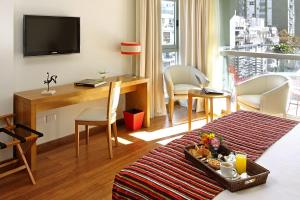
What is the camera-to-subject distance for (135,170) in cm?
194

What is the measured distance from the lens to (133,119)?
442cm

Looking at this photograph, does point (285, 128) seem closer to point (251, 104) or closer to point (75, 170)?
point (251, 104)

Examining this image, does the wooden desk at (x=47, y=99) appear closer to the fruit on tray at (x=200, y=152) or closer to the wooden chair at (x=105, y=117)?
the wooden chair at (x=105, y=117)

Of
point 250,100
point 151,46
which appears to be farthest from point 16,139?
point 250,100

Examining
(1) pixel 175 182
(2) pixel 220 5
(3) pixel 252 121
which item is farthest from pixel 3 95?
(2) pixel 220 5

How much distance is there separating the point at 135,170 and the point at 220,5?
421cm

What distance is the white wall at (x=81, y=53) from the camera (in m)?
3.41

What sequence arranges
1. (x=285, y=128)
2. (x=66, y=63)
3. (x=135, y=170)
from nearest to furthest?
(x=135, y=170) < (x=285, y=128) < (x=66, y=63)

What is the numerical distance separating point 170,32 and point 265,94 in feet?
7.11

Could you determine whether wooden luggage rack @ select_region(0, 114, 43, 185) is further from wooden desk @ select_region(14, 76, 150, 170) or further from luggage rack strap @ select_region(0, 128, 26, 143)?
wooden desk @ select_region(14, 76, 150, 170)

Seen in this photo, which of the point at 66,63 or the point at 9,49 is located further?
the point at 66,63

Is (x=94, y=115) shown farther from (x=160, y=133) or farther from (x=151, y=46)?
(x=151, y=46)

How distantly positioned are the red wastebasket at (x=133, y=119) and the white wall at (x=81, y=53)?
0.40 meters

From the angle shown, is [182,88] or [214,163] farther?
[182,88]
